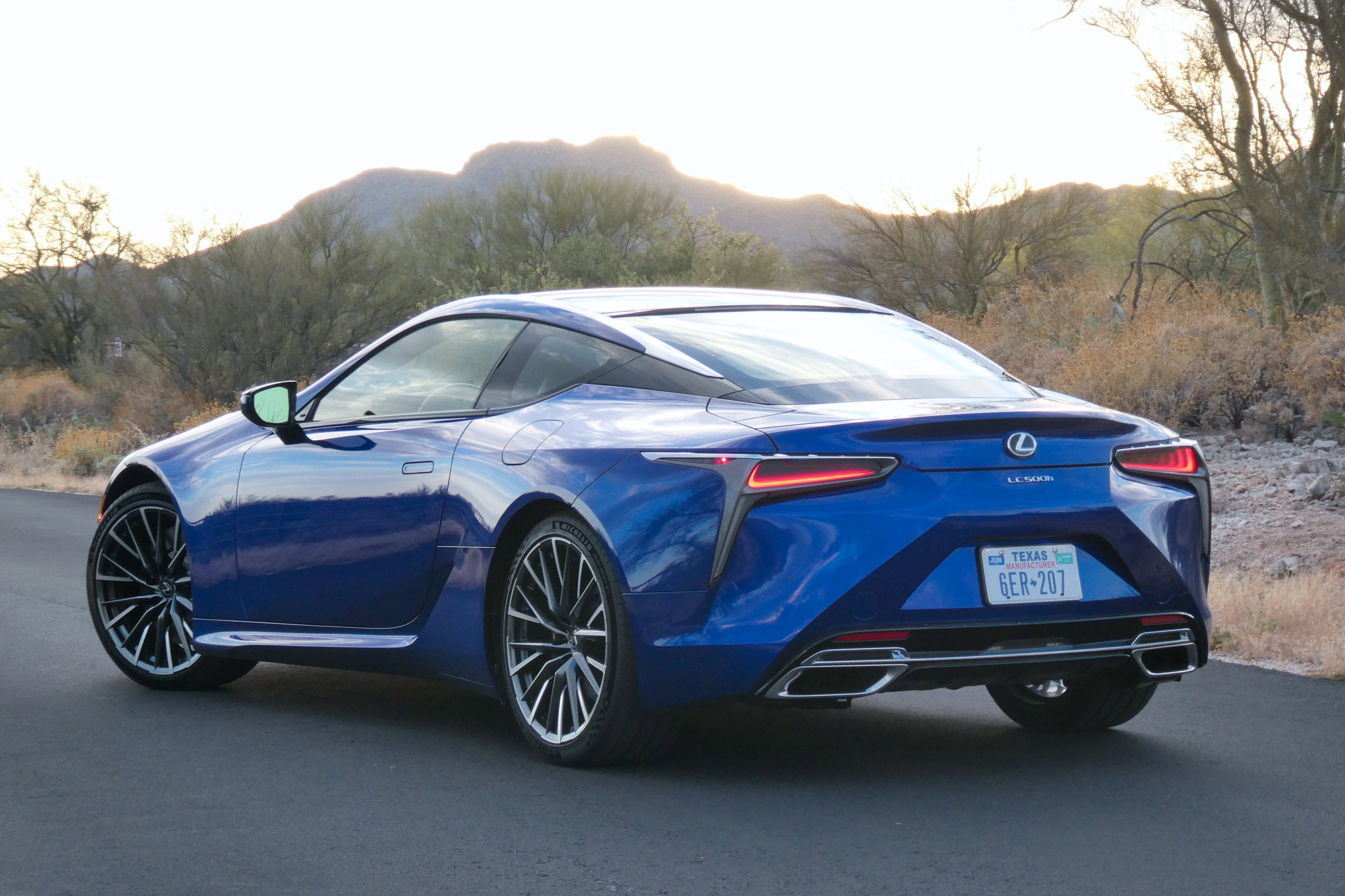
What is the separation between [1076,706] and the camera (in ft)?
18.4

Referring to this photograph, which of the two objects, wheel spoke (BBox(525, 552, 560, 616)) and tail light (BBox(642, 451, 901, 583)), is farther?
wheel spoke (BBox(525, 552, 560, 616))

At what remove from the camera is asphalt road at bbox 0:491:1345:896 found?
3955mm

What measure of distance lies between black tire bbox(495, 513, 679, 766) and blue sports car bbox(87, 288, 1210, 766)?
1 centimetres

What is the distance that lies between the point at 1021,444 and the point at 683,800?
4.65 feet

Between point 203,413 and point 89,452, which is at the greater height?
point 203,413

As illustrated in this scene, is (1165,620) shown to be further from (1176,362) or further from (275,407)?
(1176,362)

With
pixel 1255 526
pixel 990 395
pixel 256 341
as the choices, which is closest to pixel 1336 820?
pixel 990 395

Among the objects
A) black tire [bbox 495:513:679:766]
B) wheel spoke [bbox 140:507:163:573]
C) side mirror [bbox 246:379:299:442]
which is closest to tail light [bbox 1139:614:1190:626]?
black tire [bbox 495:513:679:766]

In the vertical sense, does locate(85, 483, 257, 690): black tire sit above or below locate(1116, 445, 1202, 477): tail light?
below

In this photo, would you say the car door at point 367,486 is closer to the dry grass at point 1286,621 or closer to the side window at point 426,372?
the side window at point 426,372

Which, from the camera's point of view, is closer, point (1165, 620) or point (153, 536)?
point (1165, 620)

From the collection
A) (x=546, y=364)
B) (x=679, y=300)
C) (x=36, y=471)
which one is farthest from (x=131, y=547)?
(x=36, y=471)

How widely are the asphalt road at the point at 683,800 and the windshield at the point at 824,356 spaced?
119 cm

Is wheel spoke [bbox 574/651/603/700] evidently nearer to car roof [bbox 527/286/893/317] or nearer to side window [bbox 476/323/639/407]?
side window [bbox 476/323/639/407]
